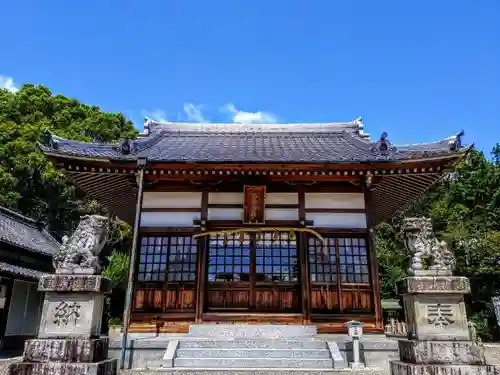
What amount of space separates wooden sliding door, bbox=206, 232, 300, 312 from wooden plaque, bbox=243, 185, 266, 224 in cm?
47

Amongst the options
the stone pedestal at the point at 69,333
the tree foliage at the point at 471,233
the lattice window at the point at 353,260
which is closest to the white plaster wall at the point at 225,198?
the lattice window at the point at 353,260

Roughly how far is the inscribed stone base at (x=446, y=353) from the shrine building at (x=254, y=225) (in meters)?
4.18

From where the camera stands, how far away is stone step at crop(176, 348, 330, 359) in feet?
29.0

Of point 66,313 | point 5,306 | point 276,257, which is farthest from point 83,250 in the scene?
point 5,306

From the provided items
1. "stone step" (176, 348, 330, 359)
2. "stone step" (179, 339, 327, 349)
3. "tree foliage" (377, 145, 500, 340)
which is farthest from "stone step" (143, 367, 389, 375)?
"tree foliage" (377, 145, 500, 340)

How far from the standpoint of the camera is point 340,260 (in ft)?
36.6

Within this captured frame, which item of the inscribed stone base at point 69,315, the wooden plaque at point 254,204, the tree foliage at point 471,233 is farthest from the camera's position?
the tree foliage at point 471,233

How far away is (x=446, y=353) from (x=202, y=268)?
21.0ft

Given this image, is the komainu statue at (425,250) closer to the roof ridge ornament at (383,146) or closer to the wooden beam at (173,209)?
the roof ridge ornament at (383,146)

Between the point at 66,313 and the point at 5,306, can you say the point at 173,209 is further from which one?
the point at 5,306

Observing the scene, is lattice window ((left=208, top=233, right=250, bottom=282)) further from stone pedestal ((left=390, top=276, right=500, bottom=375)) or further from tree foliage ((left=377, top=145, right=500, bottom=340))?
tree foliage ((left=377, top=145, right=500, bottom=340))

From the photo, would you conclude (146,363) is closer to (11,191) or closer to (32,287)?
(32,287)

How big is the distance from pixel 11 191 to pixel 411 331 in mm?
24210

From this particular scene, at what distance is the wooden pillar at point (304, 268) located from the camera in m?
10.5
